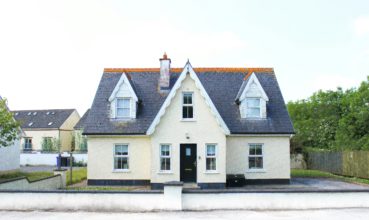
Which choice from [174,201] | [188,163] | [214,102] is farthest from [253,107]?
[174,201]

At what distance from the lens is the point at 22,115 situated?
57.4 metres

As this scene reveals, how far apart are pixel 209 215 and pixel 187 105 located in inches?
386

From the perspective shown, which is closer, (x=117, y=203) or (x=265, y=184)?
(x=117, y=203)

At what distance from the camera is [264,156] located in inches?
951

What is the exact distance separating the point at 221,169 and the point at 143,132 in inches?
214

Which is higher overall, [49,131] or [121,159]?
[49,131]

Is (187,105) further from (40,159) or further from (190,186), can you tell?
(40,159)

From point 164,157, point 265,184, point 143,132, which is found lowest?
point 265,184

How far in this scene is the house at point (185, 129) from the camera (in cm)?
2219

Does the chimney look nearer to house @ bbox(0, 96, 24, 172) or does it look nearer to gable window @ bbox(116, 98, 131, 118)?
gable window @ bbox(116, 98, 131, 118)

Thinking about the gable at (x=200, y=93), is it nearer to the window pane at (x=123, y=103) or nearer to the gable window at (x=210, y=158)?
the gable window at (x=210, y=158)

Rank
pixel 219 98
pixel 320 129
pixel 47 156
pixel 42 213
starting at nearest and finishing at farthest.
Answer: pixel 42 213 < pixel 219 98 < pixel 47 156 < pixel 320 129

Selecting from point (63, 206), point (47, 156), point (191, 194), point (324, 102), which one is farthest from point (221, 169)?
point (324, 102)

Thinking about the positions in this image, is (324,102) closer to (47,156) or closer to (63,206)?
(47,156)
